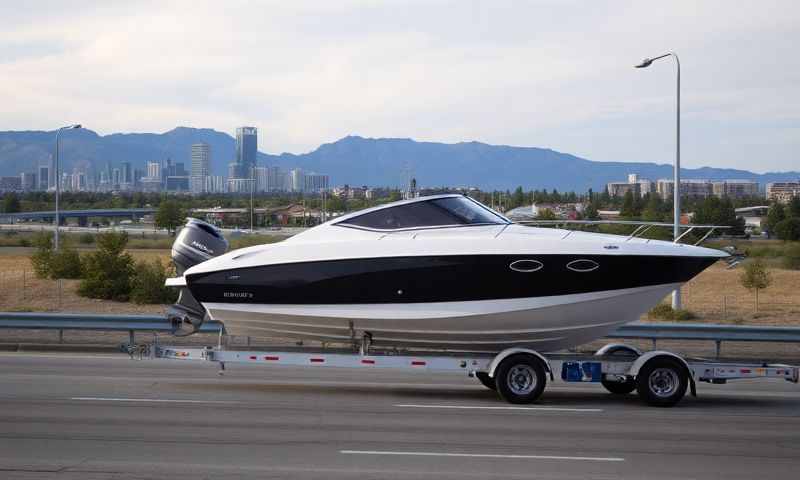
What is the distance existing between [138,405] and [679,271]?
7.10 meters

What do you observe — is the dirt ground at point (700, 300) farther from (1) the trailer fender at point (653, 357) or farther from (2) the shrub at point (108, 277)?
(1) the trailer fender at point (653, 357)

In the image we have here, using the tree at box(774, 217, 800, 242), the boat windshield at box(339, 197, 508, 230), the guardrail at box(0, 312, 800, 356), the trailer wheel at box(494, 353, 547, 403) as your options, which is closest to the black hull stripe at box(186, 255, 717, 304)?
the boat windshield at box(339, 197, 508, 230)

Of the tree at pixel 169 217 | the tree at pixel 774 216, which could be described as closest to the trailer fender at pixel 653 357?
the tree at pixel 169 217

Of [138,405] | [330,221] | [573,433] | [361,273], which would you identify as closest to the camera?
[573,433]

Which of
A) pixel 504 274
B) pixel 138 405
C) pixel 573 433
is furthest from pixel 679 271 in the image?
pixel 138 405

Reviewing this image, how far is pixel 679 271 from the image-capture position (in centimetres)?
1324

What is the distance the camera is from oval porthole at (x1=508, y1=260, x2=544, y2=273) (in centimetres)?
1303

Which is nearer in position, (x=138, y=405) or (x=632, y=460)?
(x=632, y=460)

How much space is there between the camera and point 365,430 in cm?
1104

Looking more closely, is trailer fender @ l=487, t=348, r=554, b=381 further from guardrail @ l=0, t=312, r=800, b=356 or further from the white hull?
guardrail @ l=0, t=312, r=800, b=356

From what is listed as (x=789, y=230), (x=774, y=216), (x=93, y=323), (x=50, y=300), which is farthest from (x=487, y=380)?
(x=774, y=216)

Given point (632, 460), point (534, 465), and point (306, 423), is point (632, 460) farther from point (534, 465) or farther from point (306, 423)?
point (306, 423)

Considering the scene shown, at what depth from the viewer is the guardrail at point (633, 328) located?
17.3 metres

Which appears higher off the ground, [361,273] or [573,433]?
[361,273]
